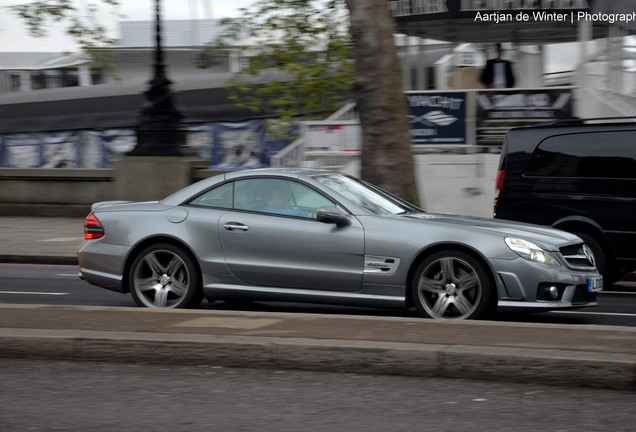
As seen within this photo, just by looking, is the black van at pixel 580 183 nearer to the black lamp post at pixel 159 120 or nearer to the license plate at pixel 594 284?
the license plate at pixel 594 284

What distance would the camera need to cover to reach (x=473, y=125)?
717 inches

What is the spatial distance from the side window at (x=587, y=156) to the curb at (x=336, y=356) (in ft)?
18.8

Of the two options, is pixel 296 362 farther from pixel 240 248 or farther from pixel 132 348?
pixel 240 248

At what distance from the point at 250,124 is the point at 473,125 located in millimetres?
10300

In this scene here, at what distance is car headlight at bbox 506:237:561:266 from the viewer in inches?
310

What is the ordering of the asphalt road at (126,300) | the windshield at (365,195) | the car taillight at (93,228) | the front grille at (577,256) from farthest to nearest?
the car taillight at (93,228)
the asphalt road at (126,300)
the windshield at (365,195)
the front grille at (577,256)

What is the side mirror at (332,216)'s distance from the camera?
8.22 metres

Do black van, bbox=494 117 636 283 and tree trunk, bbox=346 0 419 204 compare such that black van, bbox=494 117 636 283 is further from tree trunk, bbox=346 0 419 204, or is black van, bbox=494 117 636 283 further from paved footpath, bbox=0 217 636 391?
paved footpath, bbox=0 217 636 391

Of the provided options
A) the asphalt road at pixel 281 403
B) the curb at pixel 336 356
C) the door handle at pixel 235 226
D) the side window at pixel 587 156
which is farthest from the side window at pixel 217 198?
the side window at pixel 587 156

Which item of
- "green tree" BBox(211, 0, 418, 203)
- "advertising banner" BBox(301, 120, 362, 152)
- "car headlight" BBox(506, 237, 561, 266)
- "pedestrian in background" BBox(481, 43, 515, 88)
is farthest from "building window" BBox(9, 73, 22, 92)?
"car headlight" BBox(506, 237, 561, 266)

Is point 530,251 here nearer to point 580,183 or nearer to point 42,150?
Result: point 580,183

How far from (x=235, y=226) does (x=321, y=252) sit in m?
0.86

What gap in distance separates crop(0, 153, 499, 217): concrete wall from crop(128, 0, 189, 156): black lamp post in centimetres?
61

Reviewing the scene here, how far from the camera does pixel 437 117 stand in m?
18.6
